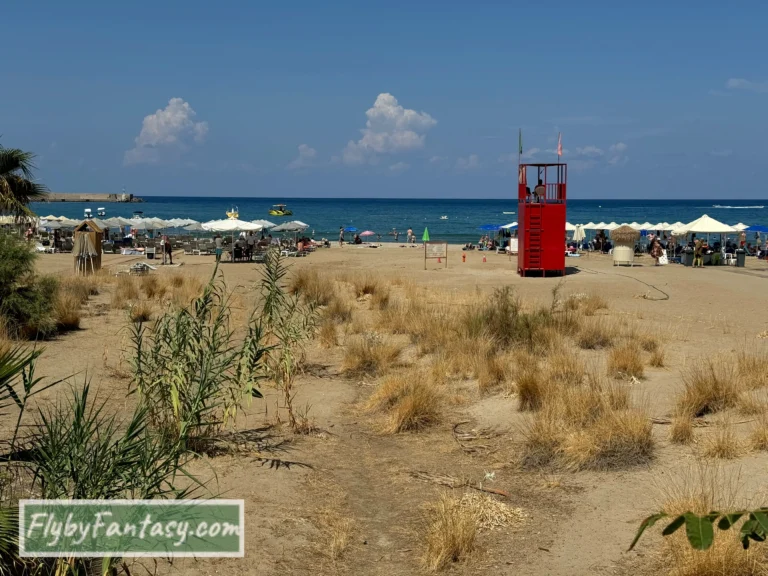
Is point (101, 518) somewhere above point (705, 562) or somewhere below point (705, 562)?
above

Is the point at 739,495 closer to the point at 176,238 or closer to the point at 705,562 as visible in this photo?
the point at 705,562

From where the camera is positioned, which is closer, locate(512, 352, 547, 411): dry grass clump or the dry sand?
the dry sand

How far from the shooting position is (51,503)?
4.54 meters

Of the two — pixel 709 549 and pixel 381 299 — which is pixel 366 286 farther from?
pixel 709 549

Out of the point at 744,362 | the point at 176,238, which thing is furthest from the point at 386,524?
the point at 176,238

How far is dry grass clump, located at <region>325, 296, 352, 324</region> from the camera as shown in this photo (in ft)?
53.6

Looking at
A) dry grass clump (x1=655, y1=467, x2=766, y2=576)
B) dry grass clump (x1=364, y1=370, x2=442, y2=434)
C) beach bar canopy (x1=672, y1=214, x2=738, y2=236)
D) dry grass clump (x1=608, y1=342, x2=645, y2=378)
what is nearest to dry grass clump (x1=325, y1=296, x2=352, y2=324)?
dry grass clump (x1=364, y1=370, x2=442, y2=434)

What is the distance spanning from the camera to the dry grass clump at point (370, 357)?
1229 centimetres

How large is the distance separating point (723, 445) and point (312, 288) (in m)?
12.3

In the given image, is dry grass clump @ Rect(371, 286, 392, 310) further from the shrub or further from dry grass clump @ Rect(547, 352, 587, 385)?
dry grass clump @ Rect(547, 352, 587, 385)

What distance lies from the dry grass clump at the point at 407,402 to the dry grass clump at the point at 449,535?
291cm

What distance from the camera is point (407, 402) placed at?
9383mm

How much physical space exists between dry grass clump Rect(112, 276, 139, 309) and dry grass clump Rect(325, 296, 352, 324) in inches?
174

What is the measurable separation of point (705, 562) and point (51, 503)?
3712 millimetres
